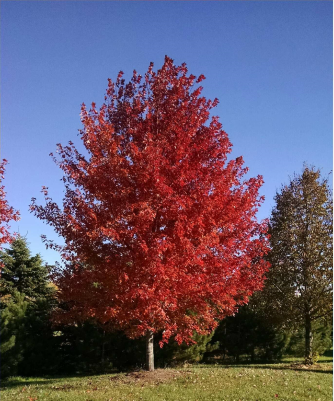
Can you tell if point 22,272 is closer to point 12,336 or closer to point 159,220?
point 12,336

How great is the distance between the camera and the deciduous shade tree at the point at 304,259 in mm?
18219

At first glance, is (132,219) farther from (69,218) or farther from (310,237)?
(310,237)

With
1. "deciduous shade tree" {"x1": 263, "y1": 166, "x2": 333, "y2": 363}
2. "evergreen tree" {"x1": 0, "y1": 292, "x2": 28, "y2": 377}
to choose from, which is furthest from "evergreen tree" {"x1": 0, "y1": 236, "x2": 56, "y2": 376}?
"deciduous shade tree" {"x1": 263, "y1": 166, "x2": 333, "y2": 363}

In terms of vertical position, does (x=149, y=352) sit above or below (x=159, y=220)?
below

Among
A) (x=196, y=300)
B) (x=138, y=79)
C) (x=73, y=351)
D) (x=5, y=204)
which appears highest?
(x=138, y=79)

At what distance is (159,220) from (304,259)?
36.3 ft

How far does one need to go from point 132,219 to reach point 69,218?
1846 mm

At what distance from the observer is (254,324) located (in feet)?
69.2

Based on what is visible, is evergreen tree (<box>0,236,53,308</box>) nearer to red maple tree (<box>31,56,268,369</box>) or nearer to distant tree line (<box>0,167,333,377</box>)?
distant tree line (<box>0,167,333,377</box>)

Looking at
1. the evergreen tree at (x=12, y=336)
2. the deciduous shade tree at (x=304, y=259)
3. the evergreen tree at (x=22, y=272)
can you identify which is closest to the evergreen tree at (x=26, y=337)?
the evergreen tree at (x=12, y=336)

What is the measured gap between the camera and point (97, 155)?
10.3m

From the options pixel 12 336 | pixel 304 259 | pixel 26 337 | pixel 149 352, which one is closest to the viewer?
pixel 149 352

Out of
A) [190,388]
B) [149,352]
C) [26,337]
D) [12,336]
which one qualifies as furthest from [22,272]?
[190,388]

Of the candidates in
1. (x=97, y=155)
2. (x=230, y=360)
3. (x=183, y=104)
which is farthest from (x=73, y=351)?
(x=183, y=104)
